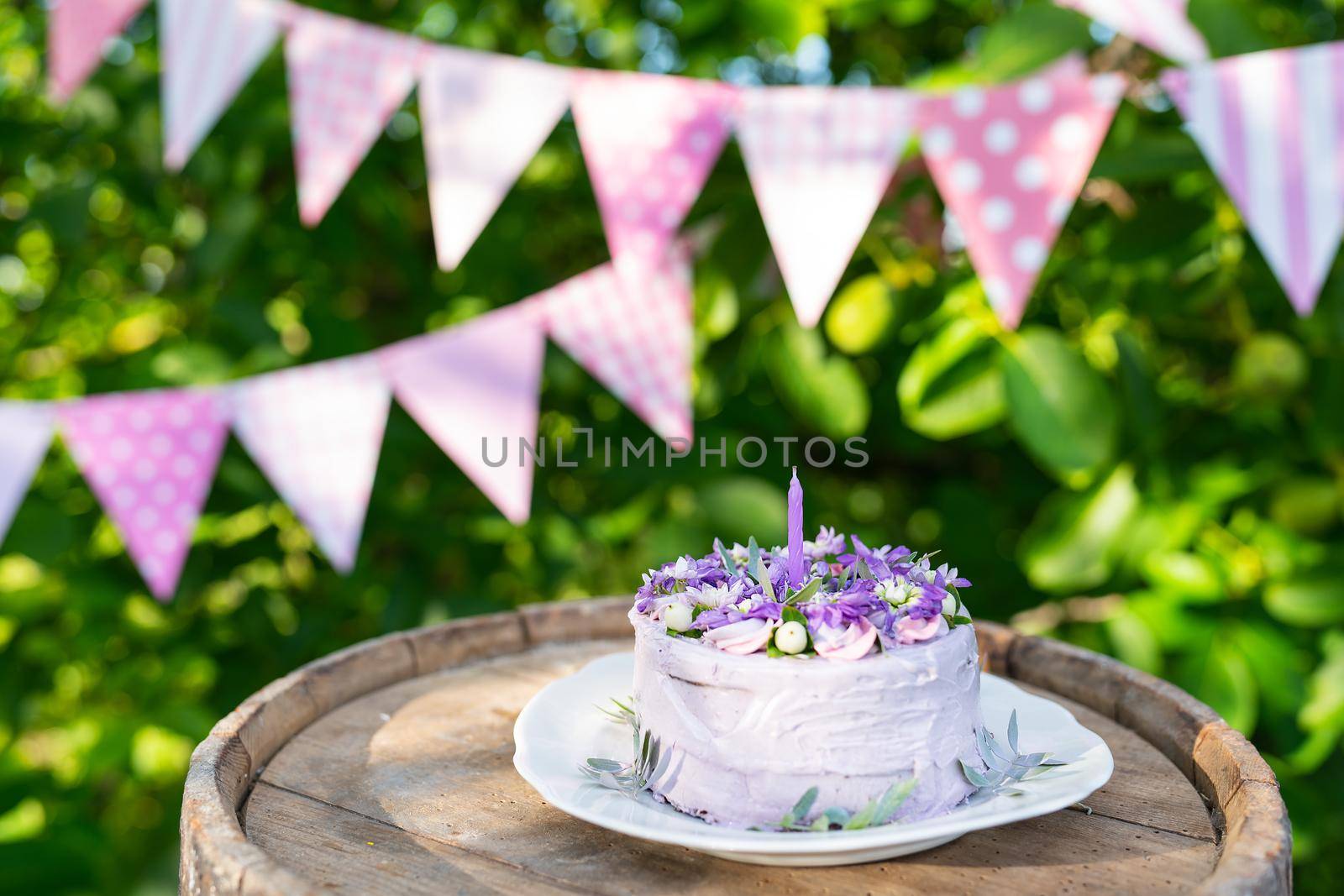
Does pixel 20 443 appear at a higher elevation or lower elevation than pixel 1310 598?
higher

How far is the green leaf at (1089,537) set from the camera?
4.00 ft

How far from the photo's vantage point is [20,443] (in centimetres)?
108

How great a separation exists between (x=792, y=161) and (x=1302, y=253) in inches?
18.5

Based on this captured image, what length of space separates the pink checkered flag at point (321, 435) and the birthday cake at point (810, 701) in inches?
22.5

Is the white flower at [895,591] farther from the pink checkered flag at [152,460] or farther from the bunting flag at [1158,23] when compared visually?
the pink checkered flag at [152,460]

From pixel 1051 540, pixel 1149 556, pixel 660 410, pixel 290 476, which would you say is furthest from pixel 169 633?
pixel 1149 556

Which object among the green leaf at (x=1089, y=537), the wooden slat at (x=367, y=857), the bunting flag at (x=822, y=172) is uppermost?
the bunting flag at (x=822, y=172)

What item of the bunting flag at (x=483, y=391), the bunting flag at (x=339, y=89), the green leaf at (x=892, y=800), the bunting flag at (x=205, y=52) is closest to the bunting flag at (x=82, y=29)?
the bunting flag at (x=205, y=52)

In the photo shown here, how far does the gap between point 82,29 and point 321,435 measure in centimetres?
57

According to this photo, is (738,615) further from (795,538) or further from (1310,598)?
(1310,598)

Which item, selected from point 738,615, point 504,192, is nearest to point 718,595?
point 738,615

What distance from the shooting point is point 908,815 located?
59cm

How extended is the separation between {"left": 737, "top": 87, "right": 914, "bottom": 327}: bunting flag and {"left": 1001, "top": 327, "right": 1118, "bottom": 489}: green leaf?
25 centimetres

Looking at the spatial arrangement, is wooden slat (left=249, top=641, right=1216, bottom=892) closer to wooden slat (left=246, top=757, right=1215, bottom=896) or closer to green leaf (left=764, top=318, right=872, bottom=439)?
wooden slat (left=246, top=757, right=1215, bottom=896)
